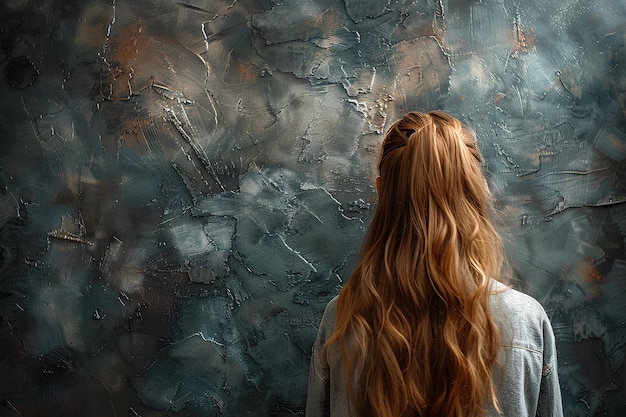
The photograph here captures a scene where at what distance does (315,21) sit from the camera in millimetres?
1587

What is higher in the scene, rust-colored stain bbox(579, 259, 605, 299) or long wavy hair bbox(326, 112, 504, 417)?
long wavy hair bbox(326, 112, 504, 417)

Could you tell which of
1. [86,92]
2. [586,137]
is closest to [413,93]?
[586,137]

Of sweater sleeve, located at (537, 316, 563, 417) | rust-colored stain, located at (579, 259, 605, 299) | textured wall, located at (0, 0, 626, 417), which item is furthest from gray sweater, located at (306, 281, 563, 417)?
rust-colored stain, located at (579, 259, 605, 299)

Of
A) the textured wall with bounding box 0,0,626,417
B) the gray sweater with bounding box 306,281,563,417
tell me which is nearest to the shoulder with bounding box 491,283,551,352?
the gray sweater with bounding box 306,281,563,417

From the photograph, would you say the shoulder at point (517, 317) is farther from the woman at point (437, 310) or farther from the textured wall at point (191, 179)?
the textured wall at point (191, 179)

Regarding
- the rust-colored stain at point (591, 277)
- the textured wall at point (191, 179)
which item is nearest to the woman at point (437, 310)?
the textured wall at point (191, 179)

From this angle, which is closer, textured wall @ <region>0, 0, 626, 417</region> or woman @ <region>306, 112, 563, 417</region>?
woman @ <region>306, 112, 563, 417</region>

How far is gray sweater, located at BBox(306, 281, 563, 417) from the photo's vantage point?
1076 mm

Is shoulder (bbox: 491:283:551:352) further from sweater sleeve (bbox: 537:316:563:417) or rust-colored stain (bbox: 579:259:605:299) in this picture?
rust-colored stain (bbox: 579:259:605:299)

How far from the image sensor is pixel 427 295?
1065 mm

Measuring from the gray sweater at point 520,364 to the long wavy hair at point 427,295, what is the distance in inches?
1.3

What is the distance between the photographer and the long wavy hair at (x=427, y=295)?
1045mm

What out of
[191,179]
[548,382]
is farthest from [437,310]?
[191,179]

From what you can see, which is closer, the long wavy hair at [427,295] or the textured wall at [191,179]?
the long wavy hair at [427,295]
